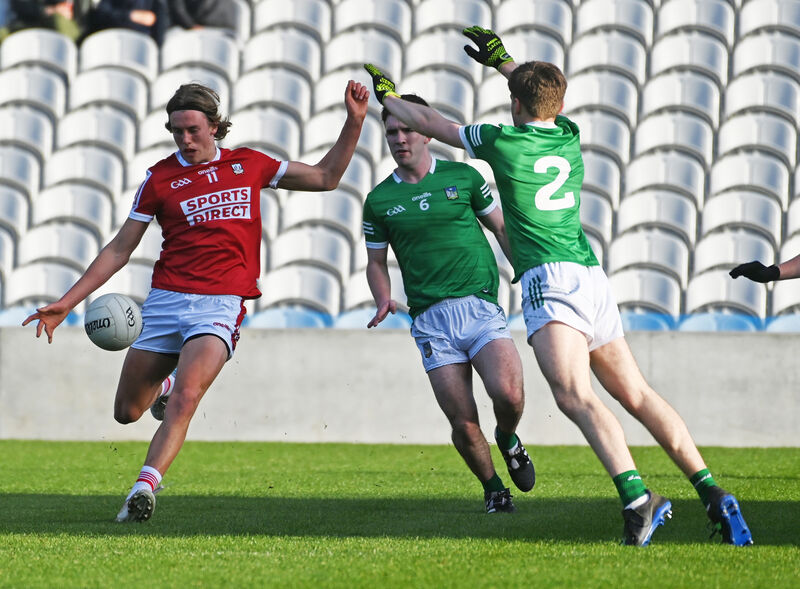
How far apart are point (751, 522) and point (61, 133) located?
10.6 metres

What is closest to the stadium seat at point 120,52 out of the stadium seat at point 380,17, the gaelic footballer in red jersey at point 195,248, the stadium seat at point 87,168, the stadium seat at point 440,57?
the stadium seat at point 87,168

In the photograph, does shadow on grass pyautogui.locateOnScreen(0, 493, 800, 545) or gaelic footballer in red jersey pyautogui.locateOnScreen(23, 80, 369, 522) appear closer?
shadow on grass pyautogui.locateOnScreen(0, 493, 800, 545)

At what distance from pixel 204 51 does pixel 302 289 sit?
Answer: 3818mm

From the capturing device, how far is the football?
5.54 metres

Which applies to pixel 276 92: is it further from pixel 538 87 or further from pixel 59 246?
pixel 538 87

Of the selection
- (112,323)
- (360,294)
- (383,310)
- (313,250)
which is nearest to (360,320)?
(360,294)

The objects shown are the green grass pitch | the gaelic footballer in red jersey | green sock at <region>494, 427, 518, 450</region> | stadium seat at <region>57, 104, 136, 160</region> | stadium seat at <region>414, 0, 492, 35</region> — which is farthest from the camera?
stadium seat at <region>414, 0, 492, 35</region>

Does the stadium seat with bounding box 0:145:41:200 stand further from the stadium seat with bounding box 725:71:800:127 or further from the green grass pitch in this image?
the stadium seat with bounding box 725:71:800:127

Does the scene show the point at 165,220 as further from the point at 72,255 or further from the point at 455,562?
the point at 72,255

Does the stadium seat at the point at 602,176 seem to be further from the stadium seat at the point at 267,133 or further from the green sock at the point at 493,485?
the green sock at the point at 493,485

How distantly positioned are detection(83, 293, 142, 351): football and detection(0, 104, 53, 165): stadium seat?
8233 millimetres

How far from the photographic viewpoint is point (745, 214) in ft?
40.8

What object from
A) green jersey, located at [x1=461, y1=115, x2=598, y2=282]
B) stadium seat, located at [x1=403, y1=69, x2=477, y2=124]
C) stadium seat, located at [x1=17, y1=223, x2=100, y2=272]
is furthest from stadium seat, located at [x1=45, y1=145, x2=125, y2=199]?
green jersey, located at [x1=461, y1=115, x2=598, y2=282]

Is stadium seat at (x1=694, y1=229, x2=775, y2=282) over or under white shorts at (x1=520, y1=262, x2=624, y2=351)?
under
